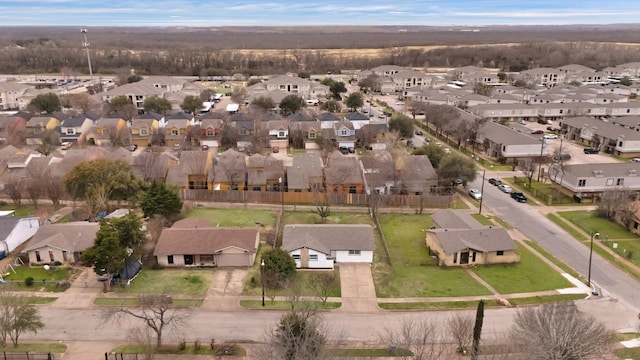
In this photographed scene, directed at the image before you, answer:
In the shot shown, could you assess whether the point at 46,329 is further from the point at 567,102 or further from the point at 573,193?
the point at 567,102

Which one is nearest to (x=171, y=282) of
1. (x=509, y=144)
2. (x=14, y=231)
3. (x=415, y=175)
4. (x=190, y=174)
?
(x=14, y=231)

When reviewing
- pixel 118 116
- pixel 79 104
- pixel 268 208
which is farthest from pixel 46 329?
pixel 79 104

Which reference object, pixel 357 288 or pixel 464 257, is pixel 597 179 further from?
pixel 357 288

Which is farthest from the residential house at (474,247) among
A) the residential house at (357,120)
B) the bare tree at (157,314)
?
Answer: the residential house at (357,120)

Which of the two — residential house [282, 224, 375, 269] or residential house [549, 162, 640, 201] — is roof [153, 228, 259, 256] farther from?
residential house [549, 162, 640, 201]

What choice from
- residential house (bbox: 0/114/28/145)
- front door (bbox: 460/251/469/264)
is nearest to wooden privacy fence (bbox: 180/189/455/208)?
front door (bbox: 460/251/469/264)
